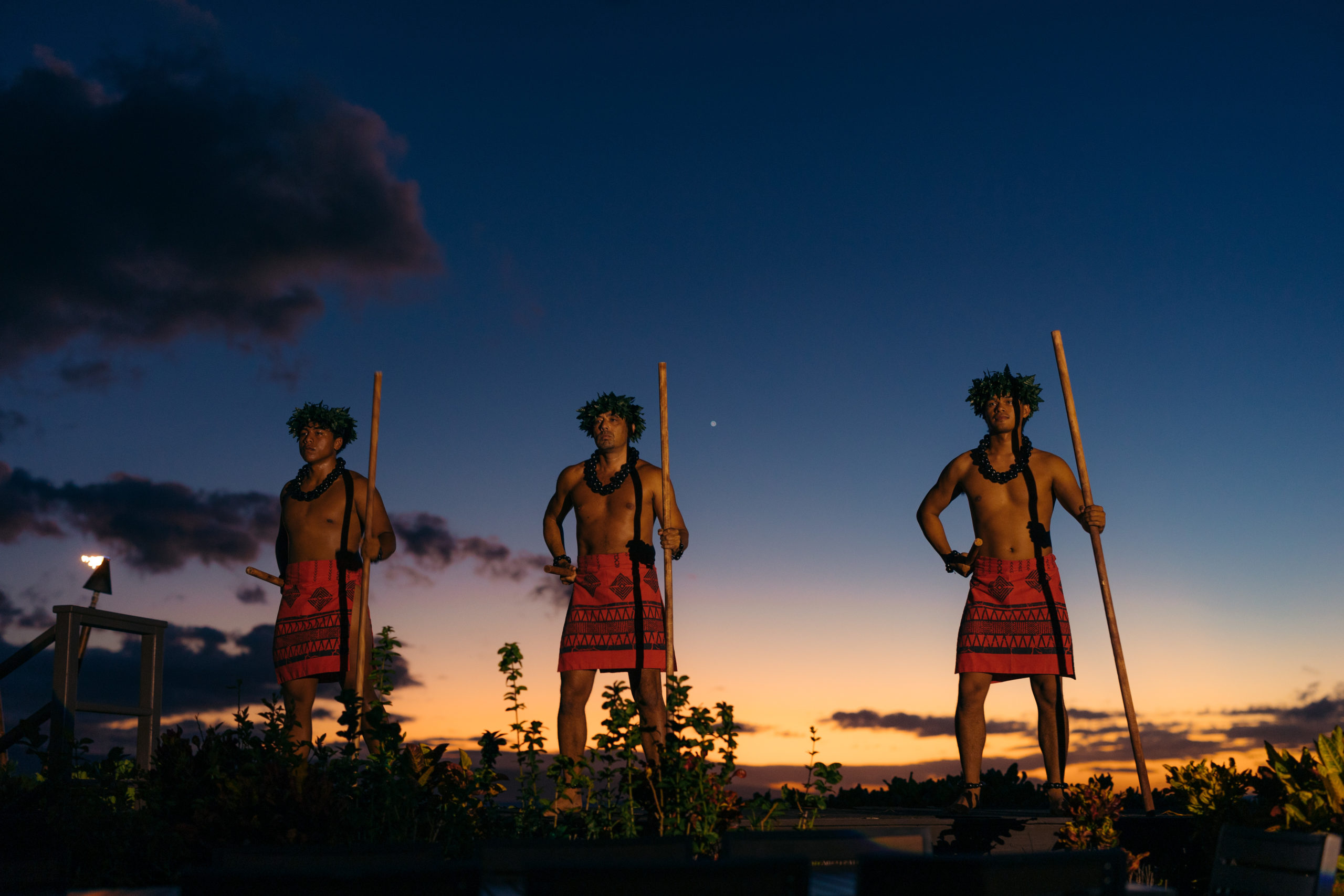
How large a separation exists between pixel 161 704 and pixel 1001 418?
20.0 ft

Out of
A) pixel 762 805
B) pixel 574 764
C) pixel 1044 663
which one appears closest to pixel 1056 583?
pixel 1044 663

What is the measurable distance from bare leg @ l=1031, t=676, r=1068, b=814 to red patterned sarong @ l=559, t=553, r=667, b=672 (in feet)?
7.65

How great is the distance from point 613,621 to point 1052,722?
9.11 feet

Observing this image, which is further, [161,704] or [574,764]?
[161,704]

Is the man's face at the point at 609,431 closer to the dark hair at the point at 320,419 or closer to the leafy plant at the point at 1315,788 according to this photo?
the dark hair at the point at 320,419

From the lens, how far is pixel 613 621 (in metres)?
7.23

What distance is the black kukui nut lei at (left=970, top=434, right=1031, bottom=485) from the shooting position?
7.24 metres

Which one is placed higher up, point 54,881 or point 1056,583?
point 1056,583

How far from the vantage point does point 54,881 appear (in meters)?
5.99

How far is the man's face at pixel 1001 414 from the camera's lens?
7340 mm

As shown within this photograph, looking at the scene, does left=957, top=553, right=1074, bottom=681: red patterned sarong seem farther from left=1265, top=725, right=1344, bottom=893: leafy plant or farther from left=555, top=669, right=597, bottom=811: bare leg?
left=555, top=669, right=597, bottom=811: bare leg

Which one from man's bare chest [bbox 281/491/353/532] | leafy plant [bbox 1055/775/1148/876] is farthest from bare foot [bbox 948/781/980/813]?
man's bare chest [bbox 281/491/353/532]

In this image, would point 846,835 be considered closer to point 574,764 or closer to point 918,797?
point 574,764

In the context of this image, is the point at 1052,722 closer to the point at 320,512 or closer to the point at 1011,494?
the point at 1011,494
